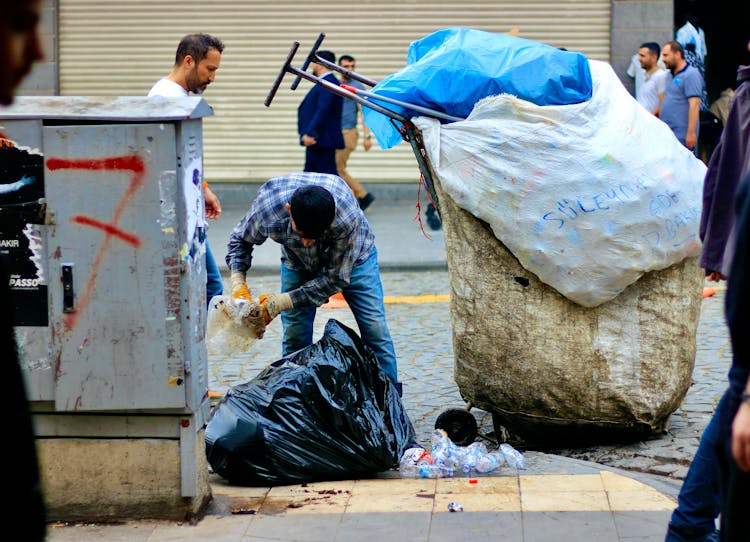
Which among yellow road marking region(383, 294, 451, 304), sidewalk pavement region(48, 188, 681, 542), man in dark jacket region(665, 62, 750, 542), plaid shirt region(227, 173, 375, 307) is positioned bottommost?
yellow road marking region(383, 294, 451, 304)

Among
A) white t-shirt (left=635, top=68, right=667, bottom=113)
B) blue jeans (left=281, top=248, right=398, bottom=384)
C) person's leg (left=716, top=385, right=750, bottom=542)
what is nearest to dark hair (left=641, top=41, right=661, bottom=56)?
white t-shirt (left=635, top=68, right=667, bottom=113)

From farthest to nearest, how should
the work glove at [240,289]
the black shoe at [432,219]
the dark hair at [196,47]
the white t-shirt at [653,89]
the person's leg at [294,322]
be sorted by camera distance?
the white t-shirt at [653,89], the black shoe at [432,219], the dark hair at [196,47], the person's leg at [294,322], the work glove at [240,289]

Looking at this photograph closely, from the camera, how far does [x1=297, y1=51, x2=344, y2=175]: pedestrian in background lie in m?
11.2

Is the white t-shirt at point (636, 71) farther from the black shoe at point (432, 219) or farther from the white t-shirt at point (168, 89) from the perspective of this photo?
the white t-shirt at point (168, 89)

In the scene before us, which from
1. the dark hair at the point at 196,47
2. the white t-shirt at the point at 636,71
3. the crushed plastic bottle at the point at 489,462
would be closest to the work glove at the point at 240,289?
the crushed plastic bottle at the point at 489,462

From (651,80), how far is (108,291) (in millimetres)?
9167

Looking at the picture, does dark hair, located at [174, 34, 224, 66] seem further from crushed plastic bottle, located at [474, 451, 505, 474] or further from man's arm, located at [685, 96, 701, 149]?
man's arm, located at [685, 96, 701, 149]

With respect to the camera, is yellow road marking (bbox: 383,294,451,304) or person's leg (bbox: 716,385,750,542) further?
yellow road marking (bbox: 383,294,451,304)

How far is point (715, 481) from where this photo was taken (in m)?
3.59

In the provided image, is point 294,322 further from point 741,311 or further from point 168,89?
point 741,311

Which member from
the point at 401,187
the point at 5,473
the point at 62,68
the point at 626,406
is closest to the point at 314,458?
the point at 626,406

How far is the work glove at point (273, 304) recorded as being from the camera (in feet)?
16.6

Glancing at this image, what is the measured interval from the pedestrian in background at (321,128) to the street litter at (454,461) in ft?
22.0

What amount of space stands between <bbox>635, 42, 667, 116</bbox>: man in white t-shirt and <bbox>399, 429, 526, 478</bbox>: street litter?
7.93 metres
